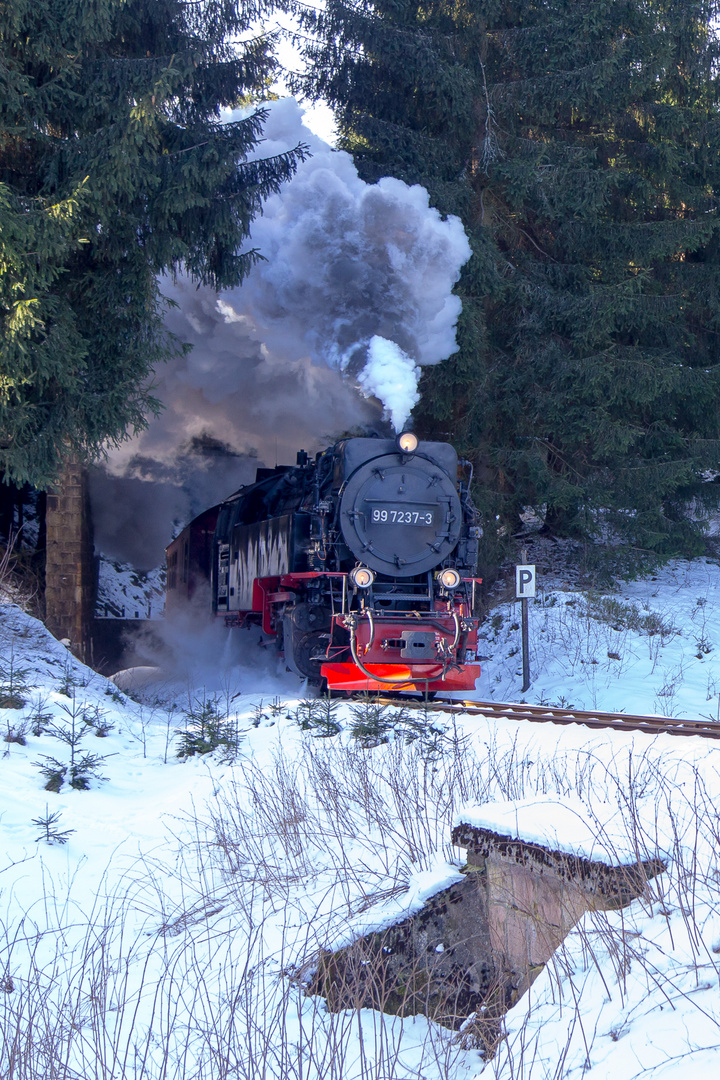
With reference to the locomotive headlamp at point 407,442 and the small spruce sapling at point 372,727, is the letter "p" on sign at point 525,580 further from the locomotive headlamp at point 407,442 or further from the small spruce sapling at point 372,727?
the small spruce sapling at point 372,727

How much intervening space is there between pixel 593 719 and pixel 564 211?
9623 millimetres

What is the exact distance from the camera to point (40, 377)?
916 centimetres

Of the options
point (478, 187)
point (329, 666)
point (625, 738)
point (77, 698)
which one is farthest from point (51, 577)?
point (625, 738)

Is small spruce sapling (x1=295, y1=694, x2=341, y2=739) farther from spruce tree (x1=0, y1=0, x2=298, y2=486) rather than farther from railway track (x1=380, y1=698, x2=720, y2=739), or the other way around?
spruce tree (x1=0, y1=0, x2=298, y2=486)

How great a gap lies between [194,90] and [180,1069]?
410 inches

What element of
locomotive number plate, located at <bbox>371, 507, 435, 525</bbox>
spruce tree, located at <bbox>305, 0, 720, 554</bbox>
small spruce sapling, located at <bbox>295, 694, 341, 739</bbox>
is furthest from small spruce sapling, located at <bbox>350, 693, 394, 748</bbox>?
spruce tree, located at <bbox>305, 0, 720, 554</bbox>

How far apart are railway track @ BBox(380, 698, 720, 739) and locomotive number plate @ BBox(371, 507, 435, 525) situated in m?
1.93

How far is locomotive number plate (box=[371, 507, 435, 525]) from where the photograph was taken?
32.1 ft

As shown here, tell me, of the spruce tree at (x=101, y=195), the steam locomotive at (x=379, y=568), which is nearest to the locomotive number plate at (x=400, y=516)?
the steam locomotive at (x=379, y=568)

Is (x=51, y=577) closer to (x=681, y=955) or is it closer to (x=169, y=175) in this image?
(x=169, y=175)

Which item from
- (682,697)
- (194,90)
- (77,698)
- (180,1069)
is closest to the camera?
(180,1069)

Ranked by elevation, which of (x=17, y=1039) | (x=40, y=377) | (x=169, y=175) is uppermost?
(x=169, y=175)

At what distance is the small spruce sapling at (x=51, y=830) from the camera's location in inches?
216

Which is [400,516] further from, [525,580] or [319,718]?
[319,718]
